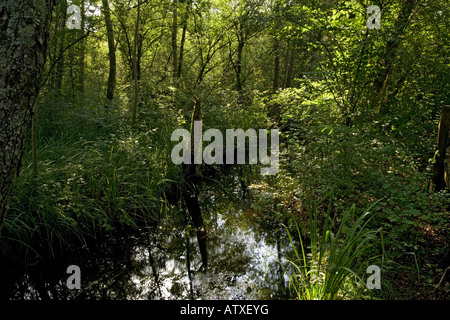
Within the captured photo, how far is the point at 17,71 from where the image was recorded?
1184mm

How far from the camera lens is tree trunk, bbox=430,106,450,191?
3.10 meters

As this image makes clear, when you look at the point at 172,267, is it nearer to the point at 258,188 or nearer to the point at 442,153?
the point at 258,188

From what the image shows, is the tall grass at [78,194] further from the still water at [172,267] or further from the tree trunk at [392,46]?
the tree trunk at [392,46]

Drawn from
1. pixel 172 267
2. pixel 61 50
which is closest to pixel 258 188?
pixel 172 267

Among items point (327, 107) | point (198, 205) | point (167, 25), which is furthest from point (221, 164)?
point (167, 25)

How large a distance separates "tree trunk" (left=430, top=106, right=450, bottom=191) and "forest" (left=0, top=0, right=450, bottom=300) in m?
0.01

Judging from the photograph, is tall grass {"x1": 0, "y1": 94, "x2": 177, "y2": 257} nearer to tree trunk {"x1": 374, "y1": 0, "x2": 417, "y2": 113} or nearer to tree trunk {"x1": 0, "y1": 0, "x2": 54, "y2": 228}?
tree trunk {"x1": 0, "y1": 0, "x2": 54, "y2": 228}

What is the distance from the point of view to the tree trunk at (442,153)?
10.2 feet

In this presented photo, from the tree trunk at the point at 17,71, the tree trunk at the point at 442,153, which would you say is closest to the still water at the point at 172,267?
the tree trunk at the point at 442,153

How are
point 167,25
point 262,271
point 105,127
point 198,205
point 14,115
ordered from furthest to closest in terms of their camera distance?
point 167,25
point 105,127
point 198,205
point 262,271
point 14,115

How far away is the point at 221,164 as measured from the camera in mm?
7602

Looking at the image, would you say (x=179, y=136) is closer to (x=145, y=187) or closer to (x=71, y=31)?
(x=145, y=187)

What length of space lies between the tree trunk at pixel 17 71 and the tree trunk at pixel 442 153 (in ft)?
11.5

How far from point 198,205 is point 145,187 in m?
1.16
